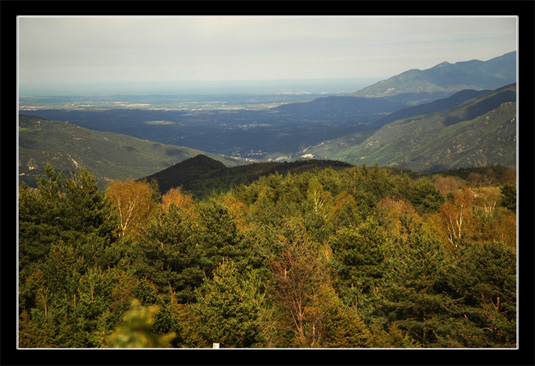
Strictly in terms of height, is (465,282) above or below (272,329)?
above

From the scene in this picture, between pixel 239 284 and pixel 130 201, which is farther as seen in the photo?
pixel 130 201

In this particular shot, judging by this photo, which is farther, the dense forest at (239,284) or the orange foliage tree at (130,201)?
the orange foliage tree at (130,201)

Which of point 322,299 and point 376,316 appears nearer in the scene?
point 322,299

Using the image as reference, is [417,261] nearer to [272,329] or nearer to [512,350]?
[272,329]

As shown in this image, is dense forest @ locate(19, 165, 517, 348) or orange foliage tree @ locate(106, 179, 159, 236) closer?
dense forest @ locate(19, 165, 517, 348)

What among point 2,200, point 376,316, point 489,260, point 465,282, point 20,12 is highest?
point 20,12

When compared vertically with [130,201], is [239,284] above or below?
below

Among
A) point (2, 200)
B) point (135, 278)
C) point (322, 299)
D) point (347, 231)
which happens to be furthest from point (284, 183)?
point (2, 200)

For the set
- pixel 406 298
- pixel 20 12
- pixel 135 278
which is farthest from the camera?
pixel 135 278
